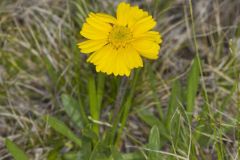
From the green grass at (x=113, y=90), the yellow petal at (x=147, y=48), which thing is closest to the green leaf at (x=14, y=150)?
the green grass at (x=113, y=90)

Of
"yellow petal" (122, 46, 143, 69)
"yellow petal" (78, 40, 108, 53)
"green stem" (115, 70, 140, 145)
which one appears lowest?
"green stem" (115, 70, 140, 145)

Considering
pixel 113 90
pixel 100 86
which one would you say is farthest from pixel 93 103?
pixel 113 90

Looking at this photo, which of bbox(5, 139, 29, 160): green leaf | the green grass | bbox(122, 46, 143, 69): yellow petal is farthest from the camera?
the green grass

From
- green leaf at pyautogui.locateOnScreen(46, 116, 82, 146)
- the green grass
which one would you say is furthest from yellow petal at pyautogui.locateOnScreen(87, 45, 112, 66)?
green leaf at pyautogui.locateOnScreen(46, 116, 82, 146)

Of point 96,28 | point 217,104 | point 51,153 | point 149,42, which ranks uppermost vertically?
point 96,28

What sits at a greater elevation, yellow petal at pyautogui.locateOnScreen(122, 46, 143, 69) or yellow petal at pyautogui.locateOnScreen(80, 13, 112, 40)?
yellow petal at pyautogui.locateOnScreen(80, 13, 112, 40)

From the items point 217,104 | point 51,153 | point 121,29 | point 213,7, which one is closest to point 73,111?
point 51,153

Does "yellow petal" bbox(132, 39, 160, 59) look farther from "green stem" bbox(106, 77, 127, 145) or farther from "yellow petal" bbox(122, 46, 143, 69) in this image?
"green stem" bbox(106, 77, 127, 145)

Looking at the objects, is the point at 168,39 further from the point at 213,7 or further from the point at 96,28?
the point at 96,28
